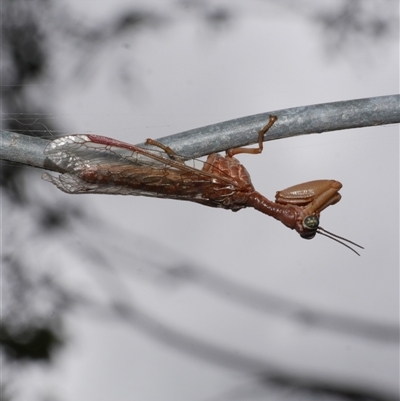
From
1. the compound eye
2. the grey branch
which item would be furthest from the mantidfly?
the grey branch

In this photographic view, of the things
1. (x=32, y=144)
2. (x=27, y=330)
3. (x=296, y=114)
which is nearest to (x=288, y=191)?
(x=296, y=114)

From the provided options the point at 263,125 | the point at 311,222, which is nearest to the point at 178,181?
the point at 311,222

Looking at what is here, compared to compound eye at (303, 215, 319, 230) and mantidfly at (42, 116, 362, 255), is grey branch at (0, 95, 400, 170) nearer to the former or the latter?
mantidfly at (42, 116, 362, 255)

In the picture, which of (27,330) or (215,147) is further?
(27,330)

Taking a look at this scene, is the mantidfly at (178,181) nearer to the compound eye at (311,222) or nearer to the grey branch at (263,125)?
the compound eye at (311,222)

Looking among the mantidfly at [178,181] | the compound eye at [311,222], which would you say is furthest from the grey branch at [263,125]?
the compound eye at [311,222]

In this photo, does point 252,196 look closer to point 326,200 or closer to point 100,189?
point 326,200

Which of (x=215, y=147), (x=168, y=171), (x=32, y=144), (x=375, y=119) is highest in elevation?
(x=168, y=171)
